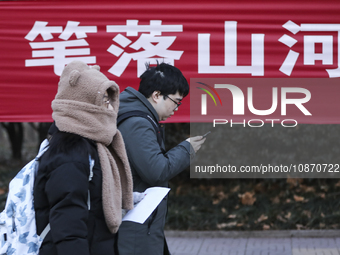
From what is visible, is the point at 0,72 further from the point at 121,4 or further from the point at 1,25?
the point at 121,4

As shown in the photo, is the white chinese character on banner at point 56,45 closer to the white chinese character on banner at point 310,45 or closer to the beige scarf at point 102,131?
the white chinese character on banner at point 310,45

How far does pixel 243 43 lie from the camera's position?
198 inches

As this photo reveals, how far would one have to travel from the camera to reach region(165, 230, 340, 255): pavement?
634cm

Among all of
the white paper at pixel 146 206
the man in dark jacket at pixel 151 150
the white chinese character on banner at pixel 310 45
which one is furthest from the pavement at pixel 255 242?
the white paper at pixel 146 206

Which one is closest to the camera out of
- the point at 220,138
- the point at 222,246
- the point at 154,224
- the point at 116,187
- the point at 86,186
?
the point at 86,186

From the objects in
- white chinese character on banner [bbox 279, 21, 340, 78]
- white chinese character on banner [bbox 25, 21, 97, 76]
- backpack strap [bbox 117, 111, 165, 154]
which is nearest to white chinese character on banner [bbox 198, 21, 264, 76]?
white chinese character on banner [bbox 279, 21, 340, 78]

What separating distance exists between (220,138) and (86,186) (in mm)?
6381

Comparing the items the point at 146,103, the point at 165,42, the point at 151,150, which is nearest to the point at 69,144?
the point at 151,150

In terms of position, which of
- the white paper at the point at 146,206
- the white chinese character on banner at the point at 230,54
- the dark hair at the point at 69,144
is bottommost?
the white paper at the point at 146,206

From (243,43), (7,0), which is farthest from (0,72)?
(243,43)

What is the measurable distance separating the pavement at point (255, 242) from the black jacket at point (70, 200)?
4285 mm

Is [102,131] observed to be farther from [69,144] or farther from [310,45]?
[310,45]

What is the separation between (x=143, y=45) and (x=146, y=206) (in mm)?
2653

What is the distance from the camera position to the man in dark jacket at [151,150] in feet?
9.65
